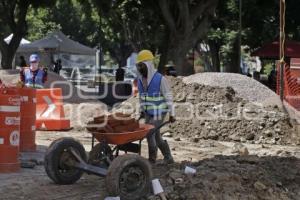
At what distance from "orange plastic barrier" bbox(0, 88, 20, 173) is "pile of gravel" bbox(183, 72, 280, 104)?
8406 millimetres

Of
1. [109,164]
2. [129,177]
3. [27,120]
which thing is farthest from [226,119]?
[129,177]

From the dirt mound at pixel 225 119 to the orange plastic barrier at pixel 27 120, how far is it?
441cm

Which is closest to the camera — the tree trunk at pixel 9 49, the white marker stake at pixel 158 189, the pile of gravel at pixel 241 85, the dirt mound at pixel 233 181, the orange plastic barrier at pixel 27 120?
the white marker stake at pixel 158 189

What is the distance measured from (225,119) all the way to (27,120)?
18.3 ft

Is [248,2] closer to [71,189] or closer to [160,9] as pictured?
[160,9]

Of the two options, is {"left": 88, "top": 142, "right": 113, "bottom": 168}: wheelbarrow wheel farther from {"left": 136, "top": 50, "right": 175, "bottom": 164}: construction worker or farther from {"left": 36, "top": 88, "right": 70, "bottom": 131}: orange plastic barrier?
{"left": 36, "top": 88, "right": 70, "bottom": 131}: orange plastic barrier

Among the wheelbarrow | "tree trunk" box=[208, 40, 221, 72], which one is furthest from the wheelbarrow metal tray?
"tree trunk" box=[208, 40, 221, 72]

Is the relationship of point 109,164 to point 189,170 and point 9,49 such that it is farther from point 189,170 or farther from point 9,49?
point 9,49

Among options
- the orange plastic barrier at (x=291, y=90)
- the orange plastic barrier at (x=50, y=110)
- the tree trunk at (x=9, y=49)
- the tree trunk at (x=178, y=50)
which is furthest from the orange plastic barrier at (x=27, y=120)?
the tree trunk at (x=9, y=49)

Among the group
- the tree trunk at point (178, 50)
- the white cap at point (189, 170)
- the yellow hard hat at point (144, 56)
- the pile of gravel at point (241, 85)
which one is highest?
the tree trunk at point (178, 50)

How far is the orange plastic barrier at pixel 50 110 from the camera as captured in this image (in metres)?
15.5

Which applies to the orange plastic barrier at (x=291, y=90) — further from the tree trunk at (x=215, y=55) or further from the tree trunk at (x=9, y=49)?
the tree trunk at (x=215, y=55)

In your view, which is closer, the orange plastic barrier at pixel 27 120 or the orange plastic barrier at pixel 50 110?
the orange plastic barrier at pixel 27 120

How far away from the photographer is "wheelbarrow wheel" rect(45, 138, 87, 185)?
856cm
